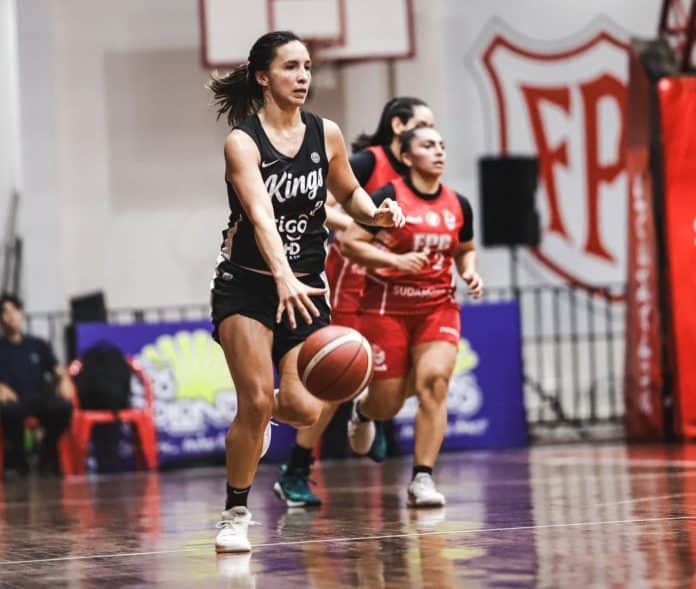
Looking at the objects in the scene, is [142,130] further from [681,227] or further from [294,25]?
[681,227]

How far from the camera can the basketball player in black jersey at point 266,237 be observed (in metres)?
5.64

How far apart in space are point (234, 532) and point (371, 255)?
2190 millimetres

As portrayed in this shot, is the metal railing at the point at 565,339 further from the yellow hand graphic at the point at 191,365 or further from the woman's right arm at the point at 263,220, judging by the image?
the woman's right arm at the point at 263,220

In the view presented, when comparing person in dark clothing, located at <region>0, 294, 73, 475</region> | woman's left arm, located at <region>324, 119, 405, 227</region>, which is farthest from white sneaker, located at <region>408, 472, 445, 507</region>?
person in dark clothing, located at <region>0, 294, 73, 475</region>

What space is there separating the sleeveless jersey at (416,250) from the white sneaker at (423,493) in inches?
33.8

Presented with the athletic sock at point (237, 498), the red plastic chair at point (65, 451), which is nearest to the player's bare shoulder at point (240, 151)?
the athletic sock at point (237, 498)

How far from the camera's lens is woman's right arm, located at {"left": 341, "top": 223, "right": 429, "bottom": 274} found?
7.37 meters

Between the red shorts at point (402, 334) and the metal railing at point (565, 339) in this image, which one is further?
the metal railing at point (565, 339)

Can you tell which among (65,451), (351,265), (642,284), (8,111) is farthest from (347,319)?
(8,111)

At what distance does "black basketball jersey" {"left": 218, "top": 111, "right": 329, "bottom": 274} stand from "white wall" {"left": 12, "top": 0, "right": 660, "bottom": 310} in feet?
34.5

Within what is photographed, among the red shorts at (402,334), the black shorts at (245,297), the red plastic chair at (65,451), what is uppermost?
the black shorts at (245,297)

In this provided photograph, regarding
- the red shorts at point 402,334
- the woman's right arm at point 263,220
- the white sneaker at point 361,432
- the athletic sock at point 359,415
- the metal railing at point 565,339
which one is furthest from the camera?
the metal railing at point 565,339

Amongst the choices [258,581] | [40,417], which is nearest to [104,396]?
[40,417]

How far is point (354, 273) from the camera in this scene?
27.0ft
